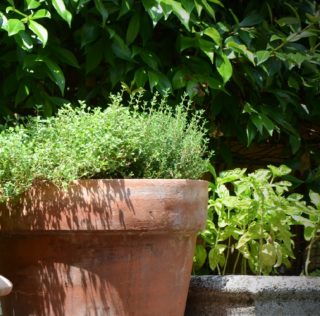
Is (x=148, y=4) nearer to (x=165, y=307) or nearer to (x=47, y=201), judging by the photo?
(x=47, y=201)

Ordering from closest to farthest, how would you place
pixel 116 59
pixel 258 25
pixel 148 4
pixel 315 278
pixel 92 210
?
pixel 92 210, pixel 315 278, pixel 148 4, pixel 116 59, pixel 258 25

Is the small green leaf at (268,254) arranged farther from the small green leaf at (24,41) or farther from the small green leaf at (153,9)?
the small green leaf at (24,41)

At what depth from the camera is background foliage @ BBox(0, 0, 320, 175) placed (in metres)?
2.66

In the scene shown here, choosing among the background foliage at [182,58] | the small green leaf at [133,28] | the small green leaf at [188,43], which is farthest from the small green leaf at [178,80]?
the small green leaf at [133,28]

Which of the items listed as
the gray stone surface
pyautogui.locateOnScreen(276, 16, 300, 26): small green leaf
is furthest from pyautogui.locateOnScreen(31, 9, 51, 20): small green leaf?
pyautogui.locateOnScreen(276, 16, 300, 26): small green leaf

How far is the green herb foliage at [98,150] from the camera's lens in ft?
6.80

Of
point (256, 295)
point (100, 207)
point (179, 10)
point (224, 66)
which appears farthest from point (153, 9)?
point (256, 295)

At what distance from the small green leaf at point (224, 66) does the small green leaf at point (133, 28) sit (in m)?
0.34

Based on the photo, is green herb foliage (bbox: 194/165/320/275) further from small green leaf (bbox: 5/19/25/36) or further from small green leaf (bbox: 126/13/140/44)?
small green leaf (bbox: 5/19/25/36)

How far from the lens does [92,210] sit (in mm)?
2062

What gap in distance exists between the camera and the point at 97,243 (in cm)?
208

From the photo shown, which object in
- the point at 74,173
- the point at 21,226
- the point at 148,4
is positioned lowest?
the point at 21,226

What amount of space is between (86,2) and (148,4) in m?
0.23

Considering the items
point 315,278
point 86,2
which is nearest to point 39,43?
point 86,2
